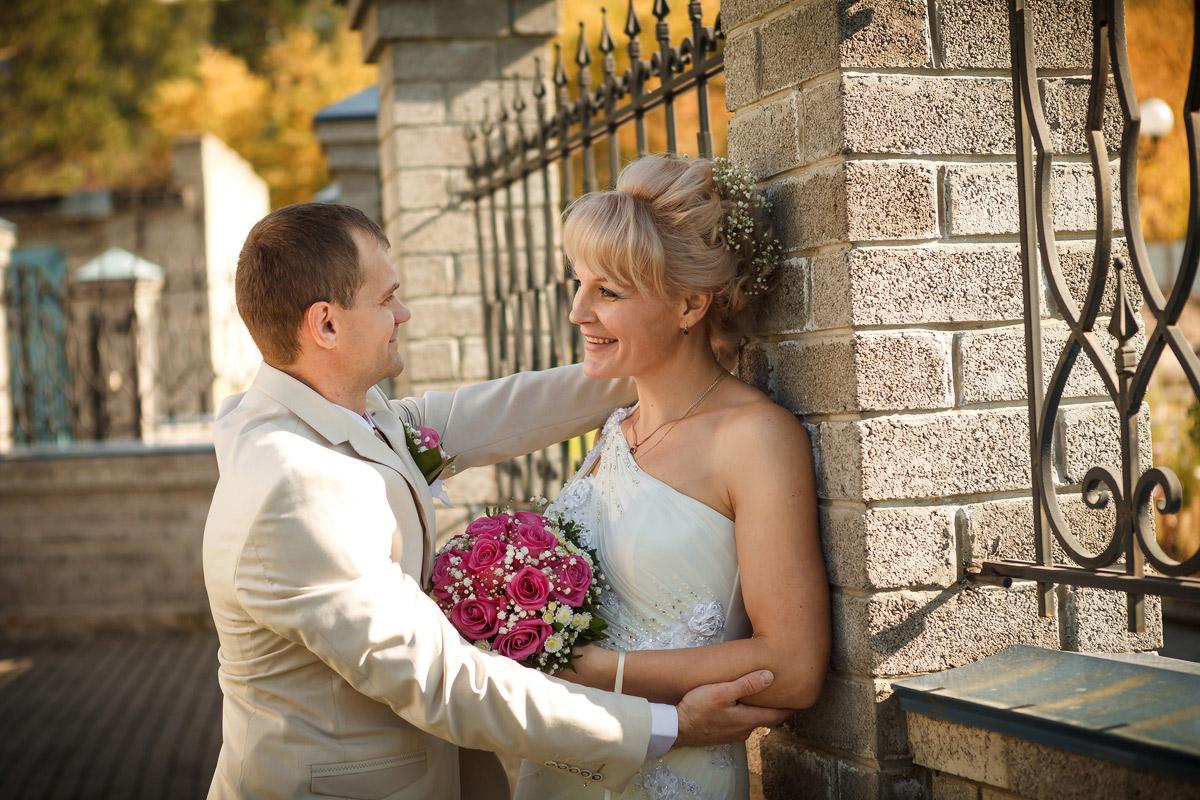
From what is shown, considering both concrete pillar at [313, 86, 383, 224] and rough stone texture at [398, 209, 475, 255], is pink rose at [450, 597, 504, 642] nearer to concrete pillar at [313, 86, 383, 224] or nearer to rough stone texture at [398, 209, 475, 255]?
rough stone texture at [398, 209, 475, 255]

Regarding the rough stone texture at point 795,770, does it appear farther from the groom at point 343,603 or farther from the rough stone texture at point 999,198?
the rough stone texture at point 999,198

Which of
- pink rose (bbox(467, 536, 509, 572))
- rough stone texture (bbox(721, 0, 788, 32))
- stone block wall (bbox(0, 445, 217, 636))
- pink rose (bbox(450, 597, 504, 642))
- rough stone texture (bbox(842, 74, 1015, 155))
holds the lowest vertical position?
stone block wall (bbox(0, 445, 217, 636))

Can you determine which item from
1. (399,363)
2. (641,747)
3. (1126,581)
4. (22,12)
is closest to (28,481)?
(399,363)

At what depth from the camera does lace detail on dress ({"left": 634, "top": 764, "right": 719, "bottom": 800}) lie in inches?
95.7

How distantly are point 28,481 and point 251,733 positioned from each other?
7.59 metres

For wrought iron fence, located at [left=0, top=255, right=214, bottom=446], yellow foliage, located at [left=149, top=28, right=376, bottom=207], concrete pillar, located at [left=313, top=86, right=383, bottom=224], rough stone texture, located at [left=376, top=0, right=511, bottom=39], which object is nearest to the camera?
rough stone texture, located at [left=376, top=0, right=511, bottom=39]

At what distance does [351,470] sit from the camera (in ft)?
7.21

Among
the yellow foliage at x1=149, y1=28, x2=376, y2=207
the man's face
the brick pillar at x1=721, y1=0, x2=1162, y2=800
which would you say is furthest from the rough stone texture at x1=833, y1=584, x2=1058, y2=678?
the yellow foliage at x1=149, y1=28, x2=376, y2=207

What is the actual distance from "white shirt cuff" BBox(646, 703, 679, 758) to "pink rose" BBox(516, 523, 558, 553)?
1.44 feet

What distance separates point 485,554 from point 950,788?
1130 millimetres

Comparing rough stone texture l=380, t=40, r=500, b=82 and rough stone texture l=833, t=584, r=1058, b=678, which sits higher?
rough stone texture l=380, t=40, r=500, b=82

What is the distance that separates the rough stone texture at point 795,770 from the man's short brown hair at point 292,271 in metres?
1.50

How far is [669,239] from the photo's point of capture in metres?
2.53

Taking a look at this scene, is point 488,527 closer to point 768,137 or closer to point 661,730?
point 661,730
